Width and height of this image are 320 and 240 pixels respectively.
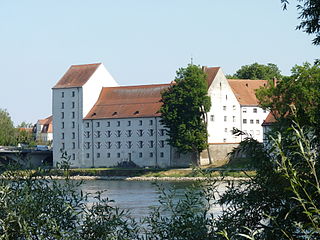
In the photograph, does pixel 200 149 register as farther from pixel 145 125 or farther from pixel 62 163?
pixel 62 163

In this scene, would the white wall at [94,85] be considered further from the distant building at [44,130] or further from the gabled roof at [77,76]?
the distant building at [44,130]

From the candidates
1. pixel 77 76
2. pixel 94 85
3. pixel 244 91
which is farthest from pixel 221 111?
pixel 77 76

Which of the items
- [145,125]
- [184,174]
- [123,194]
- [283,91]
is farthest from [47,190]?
[145,125]

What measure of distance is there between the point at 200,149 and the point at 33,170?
193 ft

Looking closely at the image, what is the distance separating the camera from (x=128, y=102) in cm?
8788

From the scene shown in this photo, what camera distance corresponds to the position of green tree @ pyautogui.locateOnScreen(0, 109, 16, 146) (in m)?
116

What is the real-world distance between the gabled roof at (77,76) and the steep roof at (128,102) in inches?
116

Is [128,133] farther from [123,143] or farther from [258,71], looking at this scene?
[258,71]

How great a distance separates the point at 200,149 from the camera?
71.8 m

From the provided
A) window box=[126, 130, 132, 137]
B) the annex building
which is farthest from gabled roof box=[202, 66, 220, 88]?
window box=[126, 130, 132, 137]

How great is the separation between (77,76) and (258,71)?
28263mm

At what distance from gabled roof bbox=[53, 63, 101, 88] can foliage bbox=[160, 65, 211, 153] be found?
64.2ft

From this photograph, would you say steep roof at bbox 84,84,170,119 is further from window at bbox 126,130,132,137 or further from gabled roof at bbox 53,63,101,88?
gabled roof at bbox 53,63,101,88

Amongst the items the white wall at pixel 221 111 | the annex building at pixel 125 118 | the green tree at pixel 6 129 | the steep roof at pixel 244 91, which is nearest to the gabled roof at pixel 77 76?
the annex building at pixel 125 118
